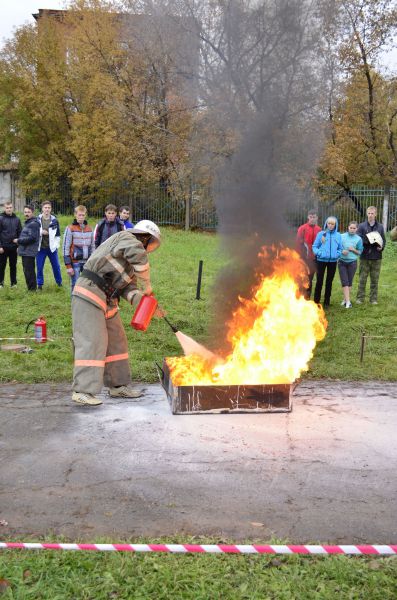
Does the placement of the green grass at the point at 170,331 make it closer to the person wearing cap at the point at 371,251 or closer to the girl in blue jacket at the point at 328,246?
the person wearing cap at the point at 371,251

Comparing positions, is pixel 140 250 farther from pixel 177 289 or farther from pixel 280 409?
pixel 177 289

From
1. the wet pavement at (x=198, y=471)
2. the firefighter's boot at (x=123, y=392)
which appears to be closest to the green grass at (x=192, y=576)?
the wet pavement at (x=198, y=471)

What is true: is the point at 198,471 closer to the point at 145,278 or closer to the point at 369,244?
the point at 145,278

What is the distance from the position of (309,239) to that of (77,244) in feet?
13.0

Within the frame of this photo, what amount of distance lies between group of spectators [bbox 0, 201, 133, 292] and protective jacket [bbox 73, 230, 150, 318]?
3906 mm

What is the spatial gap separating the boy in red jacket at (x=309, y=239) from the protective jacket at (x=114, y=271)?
471cm

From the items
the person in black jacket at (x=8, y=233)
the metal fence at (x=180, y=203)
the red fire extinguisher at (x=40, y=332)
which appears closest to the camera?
the red fire extinguisher at (x=40, y=332)

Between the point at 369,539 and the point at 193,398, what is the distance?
2443 millimetres

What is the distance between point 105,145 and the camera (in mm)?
23875

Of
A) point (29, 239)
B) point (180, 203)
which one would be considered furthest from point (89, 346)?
point (180, 203)

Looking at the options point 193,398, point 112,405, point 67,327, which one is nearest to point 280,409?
point 193,398

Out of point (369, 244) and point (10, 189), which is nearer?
point (369, 244)

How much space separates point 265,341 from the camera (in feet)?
21.0

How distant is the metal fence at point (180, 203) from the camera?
18609 millimetres
